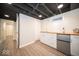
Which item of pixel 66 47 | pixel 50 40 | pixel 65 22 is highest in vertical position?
pixel 65 22

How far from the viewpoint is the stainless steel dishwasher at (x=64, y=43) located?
93.9 inches

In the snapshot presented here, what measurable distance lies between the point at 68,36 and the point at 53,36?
84 centimetres

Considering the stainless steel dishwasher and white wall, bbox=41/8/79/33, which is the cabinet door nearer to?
the stainless steel dishwasher

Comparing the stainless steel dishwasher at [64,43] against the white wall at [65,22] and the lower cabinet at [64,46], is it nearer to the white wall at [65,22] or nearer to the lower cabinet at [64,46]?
the lower cabinet at [64,46]

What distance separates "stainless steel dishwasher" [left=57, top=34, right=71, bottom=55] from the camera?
238 cm

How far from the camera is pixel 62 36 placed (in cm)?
262

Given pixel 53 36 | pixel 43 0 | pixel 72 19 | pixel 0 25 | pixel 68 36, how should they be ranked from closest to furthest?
1. pixel 43 0
2. pixel 0 25
3. pixel 72 19
4. pixel 68 36
5. pixel 53 36

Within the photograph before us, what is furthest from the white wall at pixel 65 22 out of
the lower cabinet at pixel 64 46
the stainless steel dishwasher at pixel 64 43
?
the lower cabinet at pixel 64 46

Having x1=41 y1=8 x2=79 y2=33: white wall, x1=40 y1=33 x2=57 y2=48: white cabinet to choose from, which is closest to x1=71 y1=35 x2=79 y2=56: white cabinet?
x1=41 y1=8 x2=79 y2=33: white wall

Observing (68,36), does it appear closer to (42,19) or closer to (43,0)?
(42,19)

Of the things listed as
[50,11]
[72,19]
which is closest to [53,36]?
[72,19]

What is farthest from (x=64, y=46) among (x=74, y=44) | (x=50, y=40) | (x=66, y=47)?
(x=50, y=40)

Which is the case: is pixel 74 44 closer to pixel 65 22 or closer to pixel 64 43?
pixel 64 43

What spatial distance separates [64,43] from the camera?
2553mm
